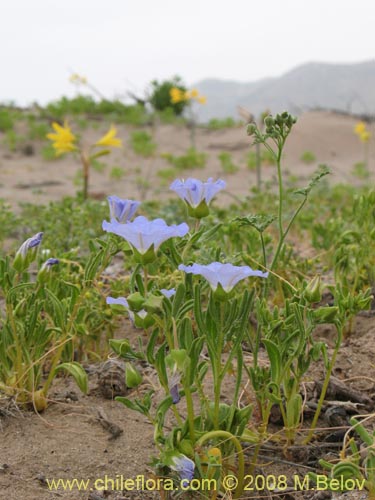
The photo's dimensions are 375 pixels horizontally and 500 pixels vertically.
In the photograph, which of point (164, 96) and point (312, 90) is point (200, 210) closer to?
point (164, 96)

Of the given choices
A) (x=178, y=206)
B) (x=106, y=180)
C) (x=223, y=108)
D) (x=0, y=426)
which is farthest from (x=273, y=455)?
(x=223, y=108)

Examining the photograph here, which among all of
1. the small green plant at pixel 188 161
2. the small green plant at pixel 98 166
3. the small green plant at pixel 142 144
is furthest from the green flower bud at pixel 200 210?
the small green plant at pixel 142 144

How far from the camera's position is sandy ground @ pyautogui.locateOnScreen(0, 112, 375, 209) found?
23.1ft

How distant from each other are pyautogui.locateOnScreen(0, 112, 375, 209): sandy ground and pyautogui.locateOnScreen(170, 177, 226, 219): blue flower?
4.09 meters

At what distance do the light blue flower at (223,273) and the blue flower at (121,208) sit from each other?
1.01 ft

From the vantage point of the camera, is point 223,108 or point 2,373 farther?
point 223,108

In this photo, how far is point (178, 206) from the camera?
A: 4711 mm

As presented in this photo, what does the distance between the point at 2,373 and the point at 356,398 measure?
96 cm

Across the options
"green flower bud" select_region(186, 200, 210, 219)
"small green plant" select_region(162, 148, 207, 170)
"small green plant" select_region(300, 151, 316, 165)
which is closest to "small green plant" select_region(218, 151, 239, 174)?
"small green plant" select_region(162, 148, 207, 170)

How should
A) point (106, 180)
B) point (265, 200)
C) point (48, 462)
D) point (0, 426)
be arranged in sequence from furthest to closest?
1. point (106, 180)
2. point (265, 200)
3. point (0, 426)
4. point (48, 462)

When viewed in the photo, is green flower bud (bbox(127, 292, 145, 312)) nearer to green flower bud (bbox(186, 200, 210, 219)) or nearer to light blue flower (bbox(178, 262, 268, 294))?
light blue flower (bbox(178, 262, 268, 294))

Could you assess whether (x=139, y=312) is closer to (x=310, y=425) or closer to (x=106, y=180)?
(x=310, y=425)

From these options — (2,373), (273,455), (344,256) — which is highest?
(344,256)

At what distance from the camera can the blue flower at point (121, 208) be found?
151 centimetres
